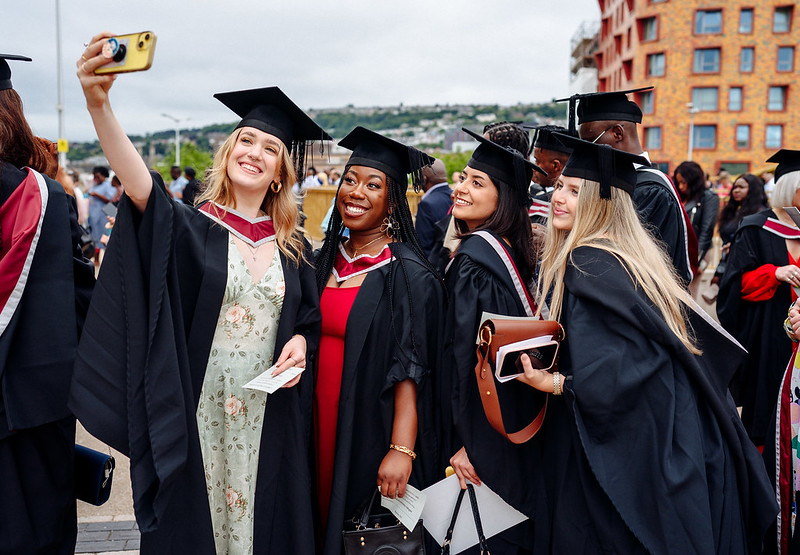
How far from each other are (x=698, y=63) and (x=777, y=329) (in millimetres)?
44064

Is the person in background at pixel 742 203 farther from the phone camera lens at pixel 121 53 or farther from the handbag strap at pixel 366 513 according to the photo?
the phone camera lens at pixel 121 53

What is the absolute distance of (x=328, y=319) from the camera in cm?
286

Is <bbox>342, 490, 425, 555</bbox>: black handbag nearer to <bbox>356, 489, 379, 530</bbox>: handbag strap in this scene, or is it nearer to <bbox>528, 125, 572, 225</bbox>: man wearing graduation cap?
<bbox>356, 489, 379, 530</bbox>: handbag strap

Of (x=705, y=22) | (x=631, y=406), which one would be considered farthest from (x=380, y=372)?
(x=705, y=22)

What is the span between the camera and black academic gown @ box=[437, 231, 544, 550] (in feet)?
8.64

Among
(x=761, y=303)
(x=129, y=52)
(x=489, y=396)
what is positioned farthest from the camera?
(x=761, y=303)

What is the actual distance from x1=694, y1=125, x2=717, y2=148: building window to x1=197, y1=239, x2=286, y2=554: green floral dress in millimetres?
45574

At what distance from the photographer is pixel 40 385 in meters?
2.46

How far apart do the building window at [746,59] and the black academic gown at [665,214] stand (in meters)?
45.2

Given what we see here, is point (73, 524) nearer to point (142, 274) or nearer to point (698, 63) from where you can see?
point (142, 274)

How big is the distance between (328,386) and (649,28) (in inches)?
1873

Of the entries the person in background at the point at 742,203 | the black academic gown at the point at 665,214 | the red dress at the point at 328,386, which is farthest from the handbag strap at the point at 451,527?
the person in background at the point at 742,203

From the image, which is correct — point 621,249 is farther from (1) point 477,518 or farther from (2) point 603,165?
(1) point 477,518

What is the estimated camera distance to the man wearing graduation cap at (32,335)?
7.92 feet
